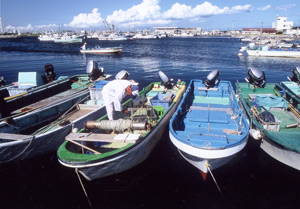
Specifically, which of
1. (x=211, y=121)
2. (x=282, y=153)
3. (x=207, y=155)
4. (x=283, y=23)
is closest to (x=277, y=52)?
(x=211, y=121)

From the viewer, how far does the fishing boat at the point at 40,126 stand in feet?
29.9

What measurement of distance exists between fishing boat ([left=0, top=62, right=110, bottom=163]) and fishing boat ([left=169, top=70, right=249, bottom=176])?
5539 millimetres

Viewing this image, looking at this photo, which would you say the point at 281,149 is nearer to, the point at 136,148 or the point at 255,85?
the point at 136,148

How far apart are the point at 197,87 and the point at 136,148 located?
972cm

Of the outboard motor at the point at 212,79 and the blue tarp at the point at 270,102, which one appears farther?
the outboard motor at the point at 212,79

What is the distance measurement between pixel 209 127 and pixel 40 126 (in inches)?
382

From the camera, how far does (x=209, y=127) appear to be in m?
9.94

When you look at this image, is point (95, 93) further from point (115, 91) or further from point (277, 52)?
point (277, 52)

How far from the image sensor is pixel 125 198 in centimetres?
836

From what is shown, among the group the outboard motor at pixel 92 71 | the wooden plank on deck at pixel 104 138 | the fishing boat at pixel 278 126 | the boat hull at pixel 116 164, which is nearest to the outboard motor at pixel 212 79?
the fishing boat at pixel 278 126

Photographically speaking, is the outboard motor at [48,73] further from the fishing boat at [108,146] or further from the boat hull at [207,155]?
the boat hull at [207,155]

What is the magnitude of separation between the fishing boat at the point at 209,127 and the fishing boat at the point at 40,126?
5539 mm

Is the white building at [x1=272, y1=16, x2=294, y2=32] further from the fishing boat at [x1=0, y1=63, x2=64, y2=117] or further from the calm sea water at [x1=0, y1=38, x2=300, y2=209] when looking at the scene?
the calm sea water at [x1=0, y1=38, x2=300, y2=209]

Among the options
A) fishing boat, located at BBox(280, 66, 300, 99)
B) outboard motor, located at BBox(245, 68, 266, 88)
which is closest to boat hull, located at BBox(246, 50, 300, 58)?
fishing boat, located at BBox(280, 66, 300, 99)
